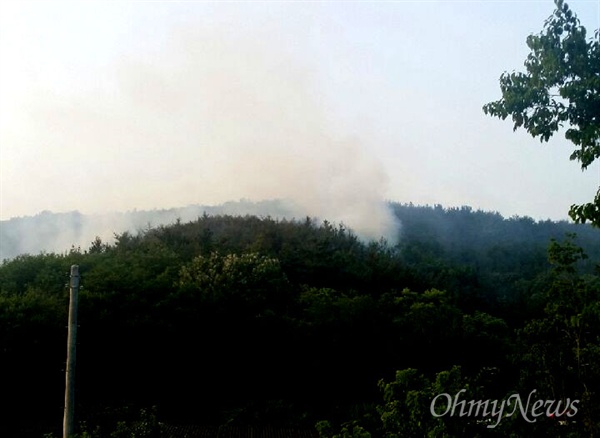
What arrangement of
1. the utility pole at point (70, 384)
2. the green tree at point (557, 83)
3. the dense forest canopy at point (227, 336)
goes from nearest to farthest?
1. the green tree at point (557, 83)
2. the utility pole at point (70, 384)
3. the dense forest canopy at point (227, 336)

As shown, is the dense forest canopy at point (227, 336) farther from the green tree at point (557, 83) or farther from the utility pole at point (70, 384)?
the green tree at point (557, 83)

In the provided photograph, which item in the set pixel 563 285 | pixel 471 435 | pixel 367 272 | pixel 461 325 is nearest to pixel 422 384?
pixel 471 435

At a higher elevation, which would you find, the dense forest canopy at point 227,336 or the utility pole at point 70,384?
the dense forest canopy at point 227,336

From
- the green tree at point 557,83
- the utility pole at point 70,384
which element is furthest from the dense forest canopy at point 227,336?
the green tree at point 557,83

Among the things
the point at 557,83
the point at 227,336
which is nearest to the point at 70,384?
the point at 557,83

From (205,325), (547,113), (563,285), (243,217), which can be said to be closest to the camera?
(547,113)

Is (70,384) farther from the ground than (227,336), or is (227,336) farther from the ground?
(227,336)

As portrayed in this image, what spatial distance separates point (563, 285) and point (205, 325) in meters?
24.4

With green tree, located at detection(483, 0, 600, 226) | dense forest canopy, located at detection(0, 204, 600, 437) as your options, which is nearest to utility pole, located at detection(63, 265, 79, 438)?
dense forest canopy, located at detection(0, 204, 600, 437)

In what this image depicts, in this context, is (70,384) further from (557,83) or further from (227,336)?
(227,336)

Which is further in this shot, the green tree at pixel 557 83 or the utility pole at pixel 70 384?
the utility pole at pixel 70 384

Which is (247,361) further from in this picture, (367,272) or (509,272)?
(509,272)

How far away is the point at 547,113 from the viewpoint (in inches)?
471

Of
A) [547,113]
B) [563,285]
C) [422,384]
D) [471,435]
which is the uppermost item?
[547,113]
